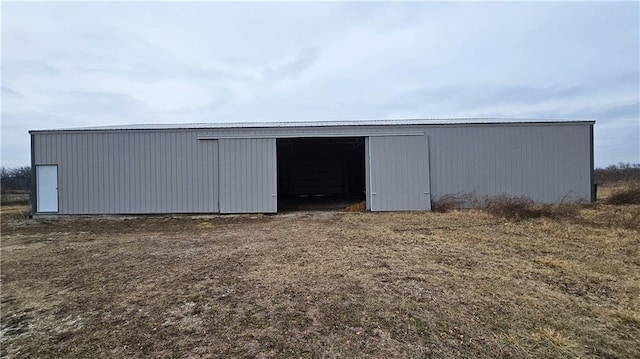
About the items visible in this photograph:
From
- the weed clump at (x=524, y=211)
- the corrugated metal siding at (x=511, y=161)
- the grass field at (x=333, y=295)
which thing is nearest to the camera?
the grass field at (x=333, y=295)

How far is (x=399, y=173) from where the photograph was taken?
506 inches

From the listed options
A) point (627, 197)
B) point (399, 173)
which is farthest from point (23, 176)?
point (627, 197)

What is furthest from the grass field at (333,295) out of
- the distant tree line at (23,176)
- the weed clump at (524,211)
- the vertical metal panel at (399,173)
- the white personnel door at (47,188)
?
the distant tree line at (23,176)

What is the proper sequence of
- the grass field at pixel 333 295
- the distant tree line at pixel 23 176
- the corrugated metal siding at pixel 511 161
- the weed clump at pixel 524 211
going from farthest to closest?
the distant tree line at pixel 23 176 < the corrugated metal siding at pixel 511 161 < the weed clump at pixel 524 211 < the grass field at pixel 333 295

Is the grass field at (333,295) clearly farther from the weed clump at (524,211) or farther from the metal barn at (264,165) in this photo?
the metal barn at (264,165)

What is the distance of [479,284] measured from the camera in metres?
4.57

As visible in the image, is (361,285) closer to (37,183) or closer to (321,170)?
(37,183)

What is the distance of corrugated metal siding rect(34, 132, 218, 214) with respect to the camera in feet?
42.2

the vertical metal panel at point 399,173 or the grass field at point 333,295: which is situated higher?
the vertical metal panel at point 399,173

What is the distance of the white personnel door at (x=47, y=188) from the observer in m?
13.1

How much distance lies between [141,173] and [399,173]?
10026 millimetres

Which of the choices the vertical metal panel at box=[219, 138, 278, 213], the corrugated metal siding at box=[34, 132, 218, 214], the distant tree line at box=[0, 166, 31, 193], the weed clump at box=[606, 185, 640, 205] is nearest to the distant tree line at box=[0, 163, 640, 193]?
the distant tree line at box=[0, 166, 31, 193]

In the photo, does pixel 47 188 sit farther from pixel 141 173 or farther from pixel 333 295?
pixel 333 295

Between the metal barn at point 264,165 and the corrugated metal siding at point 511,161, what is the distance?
0.04 metres
